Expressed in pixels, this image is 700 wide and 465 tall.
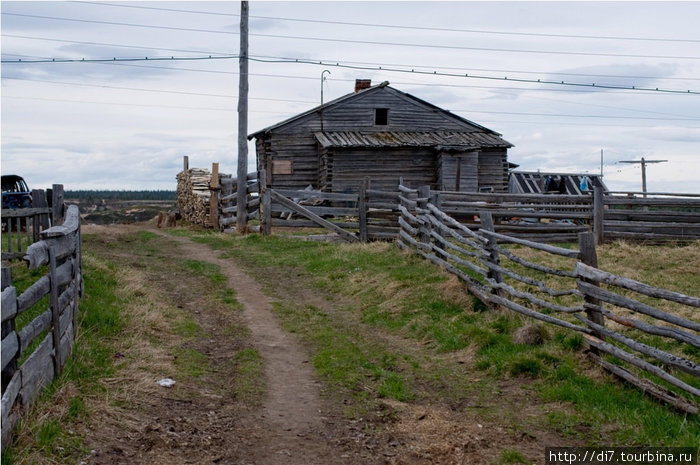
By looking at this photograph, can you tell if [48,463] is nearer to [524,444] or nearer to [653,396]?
[524,444]

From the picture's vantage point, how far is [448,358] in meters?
8.84

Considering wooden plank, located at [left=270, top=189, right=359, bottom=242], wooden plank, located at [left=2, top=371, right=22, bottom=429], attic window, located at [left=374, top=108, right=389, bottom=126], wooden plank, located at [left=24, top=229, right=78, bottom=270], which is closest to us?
wooden plank, located at [left=2, top=371, right=22, bottom=429]

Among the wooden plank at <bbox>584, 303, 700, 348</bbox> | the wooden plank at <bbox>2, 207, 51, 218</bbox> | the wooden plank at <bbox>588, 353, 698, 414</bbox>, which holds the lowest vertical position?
the wooden plank at <bbox>588, 353, 698, 414</bbox>

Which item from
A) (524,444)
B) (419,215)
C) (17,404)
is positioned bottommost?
(524,444)

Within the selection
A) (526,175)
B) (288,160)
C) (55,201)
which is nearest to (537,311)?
(55,201)

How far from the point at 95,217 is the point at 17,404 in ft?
144

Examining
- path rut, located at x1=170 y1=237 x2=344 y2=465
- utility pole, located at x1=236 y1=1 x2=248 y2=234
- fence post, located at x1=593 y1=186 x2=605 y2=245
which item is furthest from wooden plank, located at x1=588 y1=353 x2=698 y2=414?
utility pole, located at x1=236 y1=1 x2=248 y2=234

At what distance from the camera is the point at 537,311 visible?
31.8 ft

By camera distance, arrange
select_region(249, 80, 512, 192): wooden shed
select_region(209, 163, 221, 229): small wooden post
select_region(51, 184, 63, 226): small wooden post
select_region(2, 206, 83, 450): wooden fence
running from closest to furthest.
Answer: select_region(2, 206, 83, 450): wooden fence < select_region(51, 184, 63, 226): small wooden post < select_region(209, 163, 221, 229): small wooden post < select_region(249, 80, 512, 192): wooden shed

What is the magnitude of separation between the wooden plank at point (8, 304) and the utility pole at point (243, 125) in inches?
688

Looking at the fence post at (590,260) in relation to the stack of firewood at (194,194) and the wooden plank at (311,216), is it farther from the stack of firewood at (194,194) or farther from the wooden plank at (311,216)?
the stack of firewood at (194,194)

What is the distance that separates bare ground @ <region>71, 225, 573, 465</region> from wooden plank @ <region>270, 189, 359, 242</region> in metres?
11.2

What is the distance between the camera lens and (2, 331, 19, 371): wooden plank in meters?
4.93

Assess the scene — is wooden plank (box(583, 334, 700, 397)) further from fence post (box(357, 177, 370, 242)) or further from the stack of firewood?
the stack of firewood
